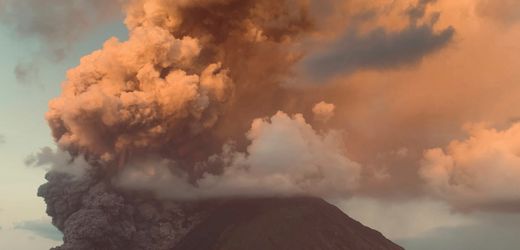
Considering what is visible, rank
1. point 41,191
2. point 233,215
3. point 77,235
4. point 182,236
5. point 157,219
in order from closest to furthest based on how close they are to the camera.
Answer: point 77,235, point 41,191, point 157,219, point 182,236, point 233,215

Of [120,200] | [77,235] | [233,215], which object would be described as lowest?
[77,235]

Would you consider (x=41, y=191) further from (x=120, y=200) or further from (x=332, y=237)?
(x=332, y=237)

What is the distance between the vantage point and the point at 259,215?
541 ft

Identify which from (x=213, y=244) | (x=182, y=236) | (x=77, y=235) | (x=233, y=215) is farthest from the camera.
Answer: (x=233, y=215)

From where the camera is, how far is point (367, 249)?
153 metres

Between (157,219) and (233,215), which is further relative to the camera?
(233,215)

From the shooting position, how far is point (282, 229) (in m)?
155

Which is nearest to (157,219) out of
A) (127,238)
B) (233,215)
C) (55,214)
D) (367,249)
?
(127,238)

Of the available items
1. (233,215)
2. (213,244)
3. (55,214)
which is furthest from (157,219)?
Answer: (233,215)

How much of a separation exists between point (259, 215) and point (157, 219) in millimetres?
58400

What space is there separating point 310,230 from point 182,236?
43.6 m

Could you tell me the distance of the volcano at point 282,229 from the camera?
14788 cm

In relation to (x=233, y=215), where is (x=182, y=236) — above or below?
below

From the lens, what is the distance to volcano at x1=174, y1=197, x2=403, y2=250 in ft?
485
